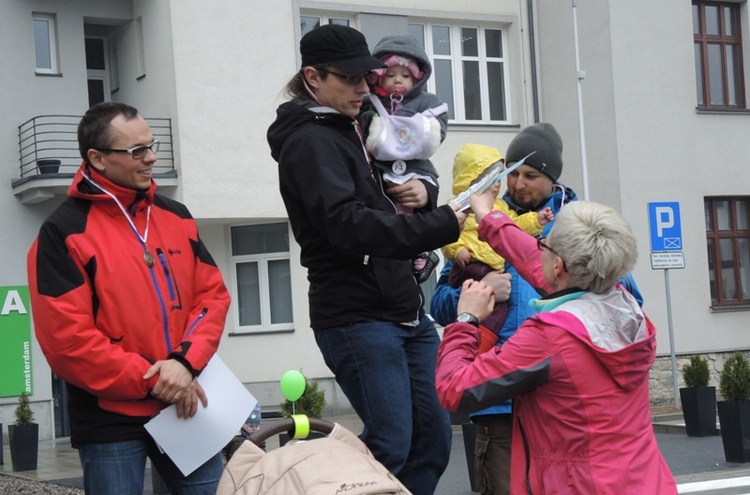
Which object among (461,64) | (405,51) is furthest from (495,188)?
(461,64)

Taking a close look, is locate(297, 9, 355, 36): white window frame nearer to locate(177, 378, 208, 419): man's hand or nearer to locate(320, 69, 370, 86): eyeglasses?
locate(320, 69, 370, 86): eyeglasses

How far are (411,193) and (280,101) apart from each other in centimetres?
1609

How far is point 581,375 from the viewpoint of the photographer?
369 cm

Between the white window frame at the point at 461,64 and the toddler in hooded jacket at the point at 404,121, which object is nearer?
the toddler in hooded jacket at the point at 404,121

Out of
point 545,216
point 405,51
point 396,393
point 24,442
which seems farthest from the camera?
point 24,442

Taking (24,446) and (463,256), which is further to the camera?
(24,446)

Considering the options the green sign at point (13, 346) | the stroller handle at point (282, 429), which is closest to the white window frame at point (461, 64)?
the green sign at point (13, 346)

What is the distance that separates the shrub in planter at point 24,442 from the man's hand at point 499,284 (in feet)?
40.2

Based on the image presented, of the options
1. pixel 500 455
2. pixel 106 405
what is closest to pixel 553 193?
pixel 500 455

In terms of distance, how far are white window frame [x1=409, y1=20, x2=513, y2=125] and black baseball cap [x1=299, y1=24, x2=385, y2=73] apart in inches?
729

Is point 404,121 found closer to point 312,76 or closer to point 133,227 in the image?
point 312,76

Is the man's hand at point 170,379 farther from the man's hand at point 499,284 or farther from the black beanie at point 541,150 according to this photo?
the black beanie at point 541,150

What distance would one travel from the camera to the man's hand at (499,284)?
15.6ft

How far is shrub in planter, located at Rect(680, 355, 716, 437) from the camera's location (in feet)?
50.4
